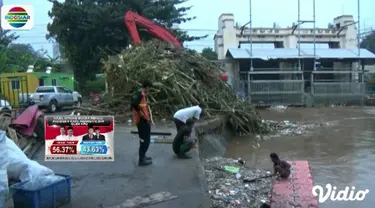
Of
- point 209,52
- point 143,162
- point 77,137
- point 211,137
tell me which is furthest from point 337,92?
point 77,137

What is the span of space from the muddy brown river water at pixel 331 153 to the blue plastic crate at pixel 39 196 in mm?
4456

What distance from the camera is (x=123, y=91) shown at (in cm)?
1562

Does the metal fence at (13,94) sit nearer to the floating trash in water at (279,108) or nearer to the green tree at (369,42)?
the floating trash in water at (279,108)

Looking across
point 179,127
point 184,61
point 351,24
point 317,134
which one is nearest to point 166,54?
point 184,61

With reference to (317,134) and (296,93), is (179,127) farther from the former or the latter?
(296,93)

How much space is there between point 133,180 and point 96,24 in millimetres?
25500

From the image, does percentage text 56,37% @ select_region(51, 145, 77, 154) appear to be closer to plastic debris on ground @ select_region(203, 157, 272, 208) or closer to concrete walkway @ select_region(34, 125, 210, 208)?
concrete walkway @ select_region(34, 125, 210, 208)

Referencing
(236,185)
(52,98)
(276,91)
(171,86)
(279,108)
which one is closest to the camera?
(236,185)

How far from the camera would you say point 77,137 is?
6.51 meters

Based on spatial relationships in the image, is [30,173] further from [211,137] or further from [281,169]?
[211,137]

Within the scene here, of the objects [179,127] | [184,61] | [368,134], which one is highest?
[184,61]

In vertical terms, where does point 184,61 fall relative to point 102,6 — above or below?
below

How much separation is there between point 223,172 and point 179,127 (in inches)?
54.2

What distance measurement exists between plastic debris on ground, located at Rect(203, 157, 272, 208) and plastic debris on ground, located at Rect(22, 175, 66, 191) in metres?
2.54
